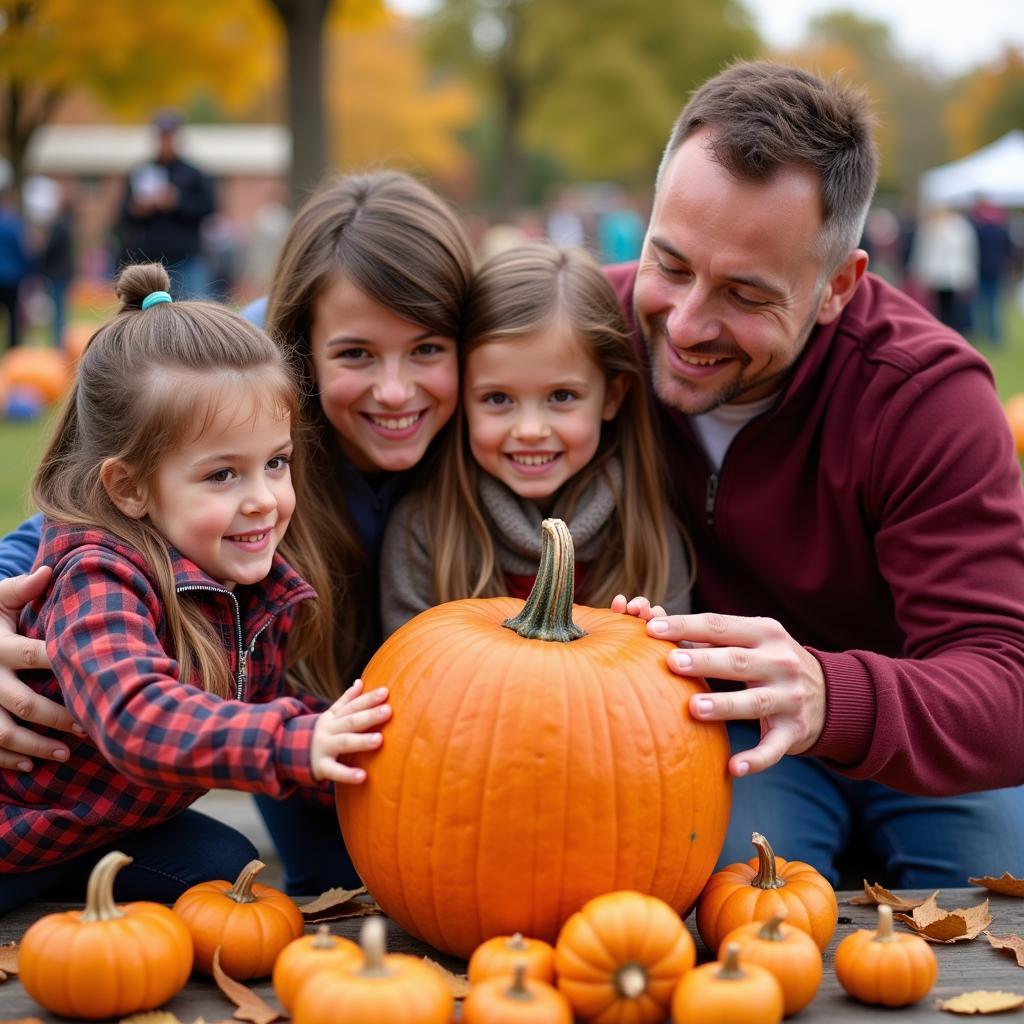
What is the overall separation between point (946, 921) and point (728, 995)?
0.65 m

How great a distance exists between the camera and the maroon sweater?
2.60m

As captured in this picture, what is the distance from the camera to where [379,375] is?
3.22m

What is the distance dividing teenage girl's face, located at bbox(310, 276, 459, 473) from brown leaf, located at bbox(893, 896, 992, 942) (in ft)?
5.23

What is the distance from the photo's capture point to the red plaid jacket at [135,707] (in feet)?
7.16

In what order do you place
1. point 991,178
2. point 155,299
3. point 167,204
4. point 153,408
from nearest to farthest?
point 153,408 → point 155,299 → point 167,204 → point 991,178

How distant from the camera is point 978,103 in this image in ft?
201

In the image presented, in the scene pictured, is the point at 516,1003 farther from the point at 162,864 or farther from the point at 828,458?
the point at 828,458

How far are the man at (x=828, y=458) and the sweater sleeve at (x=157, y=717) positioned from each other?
2.67 feet

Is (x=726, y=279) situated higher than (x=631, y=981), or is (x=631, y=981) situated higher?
(x=726, y=279)

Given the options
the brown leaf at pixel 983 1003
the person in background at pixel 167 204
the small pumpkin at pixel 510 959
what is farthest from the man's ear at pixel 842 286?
the person in background at pixel 167 204

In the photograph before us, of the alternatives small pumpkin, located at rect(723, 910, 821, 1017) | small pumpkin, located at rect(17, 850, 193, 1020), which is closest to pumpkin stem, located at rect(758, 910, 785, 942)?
small pumpkin, located at rect(723, 910, 821, 1017)

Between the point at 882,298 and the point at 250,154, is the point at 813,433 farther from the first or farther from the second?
the point at 250,154

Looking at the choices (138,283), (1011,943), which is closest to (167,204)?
(138,283)

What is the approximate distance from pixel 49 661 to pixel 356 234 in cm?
132
